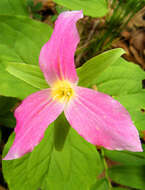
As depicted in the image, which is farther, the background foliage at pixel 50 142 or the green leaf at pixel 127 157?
the green leaf at pixel 127 157

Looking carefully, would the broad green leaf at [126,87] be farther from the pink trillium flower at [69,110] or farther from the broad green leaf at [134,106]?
the pink trillium flower at [69,110]

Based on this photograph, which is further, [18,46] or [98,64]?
[18,46]

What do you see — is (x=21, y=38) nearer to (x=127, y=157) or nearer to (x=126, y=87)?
(x=126, y=87)

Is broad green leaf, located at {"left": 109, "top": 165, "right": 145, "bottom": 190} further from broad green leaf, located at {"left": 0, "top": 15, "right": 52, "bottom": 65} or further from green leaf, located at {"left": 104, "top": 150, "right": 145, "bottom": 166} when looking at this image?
broad green leaf, located at {"left": 0, "top": 15, "right": 52, "bottom": 65}

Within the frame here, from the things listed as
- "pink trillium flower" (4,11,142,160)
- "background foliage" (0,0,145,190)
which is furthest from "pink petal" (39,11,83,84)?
"background foliage" (0,0,145,190)

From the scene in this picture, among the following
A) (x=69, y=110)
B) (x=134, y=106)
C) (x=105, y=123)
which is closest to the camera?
(x=105, y=123)

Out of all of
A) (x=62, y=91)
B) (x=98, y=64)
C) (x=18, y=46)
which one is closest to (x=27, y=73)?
(x=62, y=91)

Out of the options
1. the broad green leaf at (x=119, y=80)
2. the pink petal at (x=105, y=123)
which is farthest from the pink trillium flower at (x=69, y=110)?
the broad green leaf at (x=119, y=80)
